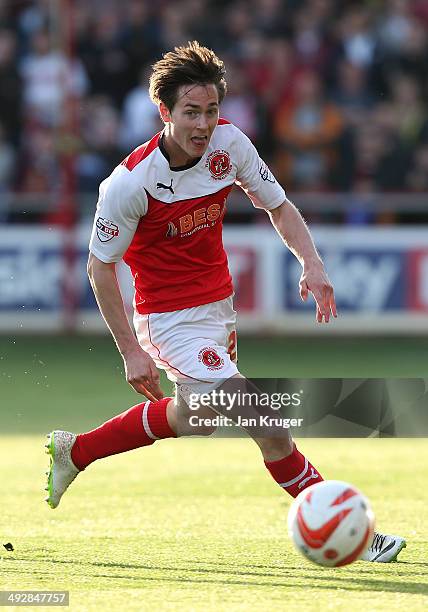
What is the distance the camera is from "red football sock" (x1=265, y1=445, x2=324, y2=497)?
544 centimetres

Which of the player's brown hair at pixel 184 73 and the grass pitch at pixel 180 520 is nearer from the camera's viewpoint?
the grass pitch at pixel 180 520

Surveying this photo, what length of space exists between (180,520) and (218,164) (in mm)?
1700

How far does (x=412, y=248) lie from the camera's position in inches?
512

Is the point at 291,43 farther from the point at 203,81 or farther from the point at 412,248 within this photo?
the point at 203,81

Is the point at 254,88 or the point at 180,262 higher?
the point at 254,88

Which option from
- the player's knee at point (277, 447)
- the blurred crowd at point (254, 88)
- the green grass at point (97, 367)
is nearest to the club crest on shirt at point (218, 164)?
the player's knee at point (277, 447)

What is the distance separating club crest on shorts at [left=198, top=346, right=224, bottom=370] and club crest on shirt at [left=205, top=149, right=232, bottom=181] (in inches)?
28.2

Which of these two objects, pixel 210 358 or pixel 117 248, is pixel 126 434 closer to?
pixel 210 358

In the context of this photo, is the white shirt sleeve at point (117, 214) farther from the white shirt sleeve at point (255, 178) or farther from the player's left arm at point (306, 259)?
the player's left arm at point (306, 259)

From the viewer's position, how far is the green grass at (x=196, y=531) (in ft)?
15.5

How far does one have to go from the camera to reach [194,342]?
5566mm

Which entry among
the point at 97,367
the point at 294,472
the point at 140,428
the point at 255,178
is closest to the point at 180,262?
the point at 255,178

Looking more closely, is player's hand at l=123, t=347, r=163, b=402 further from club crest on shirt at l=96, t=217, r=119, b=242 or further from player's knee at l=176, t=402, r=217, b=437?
club crest on shirt at l=96, t=217, r=119, b=242

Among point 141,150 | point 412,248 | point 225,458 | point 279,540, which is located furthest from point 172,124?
point 412,248
